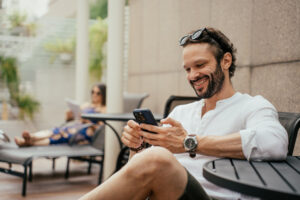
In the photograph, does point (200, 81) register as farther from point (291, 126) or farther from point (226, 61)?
point (291, 126)

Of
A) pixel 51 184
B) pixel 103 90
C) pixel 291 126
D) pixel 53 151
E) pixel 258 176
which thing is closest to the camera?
pixel 258 176

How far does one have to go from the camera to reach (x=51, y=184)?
167 inches

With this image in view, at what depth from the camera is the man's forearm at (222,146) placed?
4.93 ft

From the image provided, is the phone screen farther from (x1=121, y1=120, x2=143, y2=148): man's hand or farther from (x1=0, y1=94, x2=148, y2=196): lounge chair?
(x1=0, y1=94, x2=148, y2=196): lounge chair

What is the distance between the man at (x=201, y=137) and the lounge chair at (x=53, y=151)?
2193 millimetres

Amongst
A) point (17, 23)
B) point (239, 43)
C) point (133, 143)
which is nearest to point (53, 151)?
point (239, 43)

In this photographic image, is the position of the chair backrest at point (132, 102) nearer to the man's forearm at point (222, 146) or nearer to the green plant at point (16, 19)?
the man's forearm at point (222, 146)

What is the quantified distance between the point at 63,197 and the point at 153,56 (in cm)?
214

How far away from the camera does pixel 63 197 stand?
3684mm

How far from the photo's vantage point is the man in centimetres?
131

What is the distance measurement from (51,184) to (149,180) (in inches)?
125

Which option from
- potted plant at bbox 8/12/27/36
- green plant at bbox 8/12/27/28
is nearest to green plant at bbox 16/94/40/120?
potted plant at bbox 8/12/27/36

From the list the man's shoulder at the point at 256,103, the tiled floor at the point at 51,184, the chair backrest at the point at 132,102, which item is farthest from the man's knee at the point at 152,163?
the chair backrest at the point at 132,102

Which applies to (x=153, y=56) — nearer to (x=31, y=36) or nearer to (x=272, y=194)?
(x=31, y=36)
